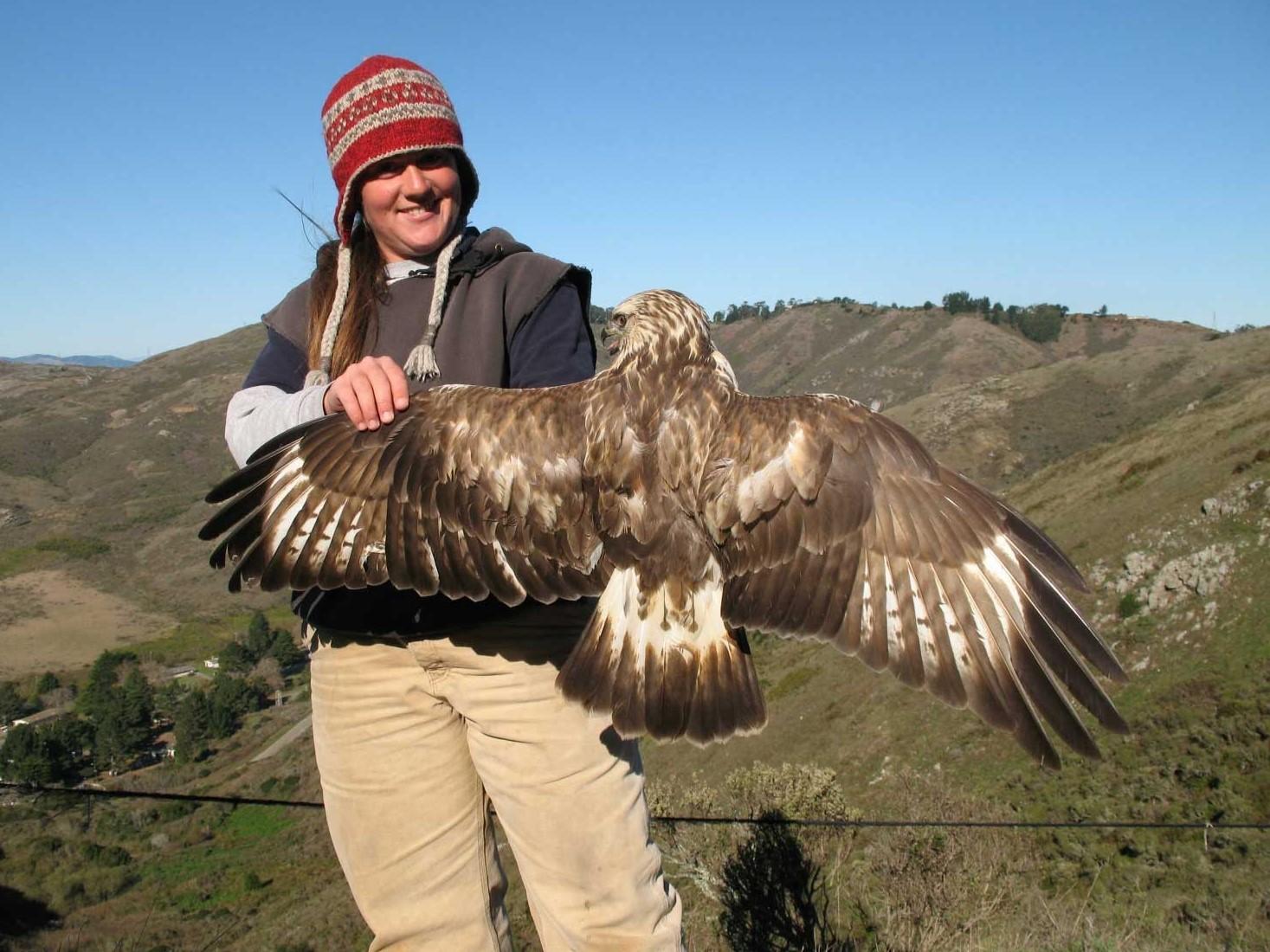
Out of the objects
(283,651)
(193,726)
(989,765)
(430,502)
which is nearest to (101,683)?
(193,726)

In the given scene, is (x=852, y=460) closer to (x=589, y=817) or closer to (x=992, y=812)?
(x=589, y=817)

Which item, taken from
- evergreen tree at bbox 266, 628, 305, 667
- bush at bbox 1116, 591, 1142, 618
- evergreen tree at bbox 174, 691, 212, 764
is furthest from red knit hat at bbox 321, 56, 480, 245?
evergreen tree at bbox 266, 628, 305, 667

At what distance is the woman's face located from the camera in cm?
273

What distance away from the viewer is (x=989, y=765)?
2406 cm

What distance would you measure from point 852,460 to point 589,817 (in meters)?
1.32

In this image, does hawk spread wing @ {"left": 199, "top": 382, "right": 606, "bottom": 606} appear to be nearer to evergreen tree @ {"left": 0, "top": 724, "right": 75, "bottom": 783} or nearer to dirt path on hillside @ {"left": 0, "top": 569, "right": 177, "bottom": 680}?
evergreen tree @ {"left": 0, "top": 724, "right": 75, "bottom": 783}

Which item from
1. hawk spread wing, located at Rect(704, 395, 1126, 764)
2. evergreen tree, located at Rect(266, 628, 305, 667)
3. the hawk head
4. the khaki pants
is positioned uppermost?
the hawk head

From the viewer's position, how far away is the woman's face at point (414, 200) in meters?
2.73

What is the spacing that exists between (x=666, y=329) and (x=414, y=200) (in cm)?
91

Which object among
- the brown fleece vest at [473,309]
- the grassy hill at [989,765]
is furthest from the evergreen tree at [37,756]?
the brown fleece vest at [473,309]

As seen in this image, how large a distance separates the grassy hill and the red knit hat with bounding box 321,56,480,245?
7.40 ft

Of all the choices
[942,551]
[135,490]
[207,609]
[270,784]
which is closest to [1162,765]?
[942,551]

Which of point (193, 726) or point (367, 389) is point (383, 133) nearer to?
point (367, 389)

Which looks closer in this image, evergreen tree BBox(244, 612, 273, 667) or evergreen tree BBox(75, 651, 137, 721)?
evergreen tree BBox(75, 651, 137, 721)
